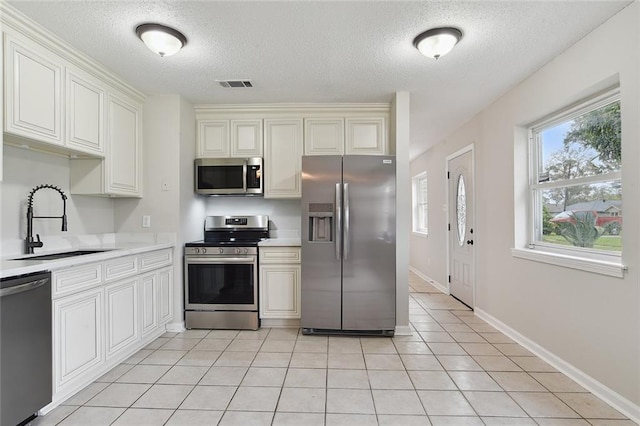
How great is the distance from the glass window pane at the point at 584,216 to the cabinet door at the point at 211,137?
3278 millimetres

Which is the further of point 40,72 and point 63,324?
point 40,72

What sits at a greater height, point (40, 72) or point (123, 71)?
point (123, 71)

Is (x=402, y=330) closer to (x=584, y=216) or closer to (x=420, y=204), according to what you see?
(x=584, y=216)

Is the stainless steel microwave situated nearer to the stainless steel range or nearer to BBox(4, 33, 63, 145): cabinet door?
the stainless steel range

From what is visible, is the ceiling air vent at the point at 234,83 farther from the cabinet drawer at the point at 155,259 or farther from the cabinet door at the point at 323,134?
the cabinet drawer at the point at 155,259

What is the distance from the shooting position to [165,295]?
10.0 feet

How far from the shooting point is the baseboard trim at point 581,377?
1.83 m

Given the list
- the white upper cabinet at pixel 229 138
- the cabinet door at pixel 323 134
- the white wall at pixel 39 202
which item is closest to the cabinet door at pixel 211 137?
the white upper cabinet at pixel 229 138

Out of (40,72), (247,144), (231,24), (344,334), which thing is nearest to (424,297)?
(344,334)

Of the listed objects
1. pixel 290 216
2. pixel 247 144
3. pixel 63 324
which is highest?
pixel 247 144

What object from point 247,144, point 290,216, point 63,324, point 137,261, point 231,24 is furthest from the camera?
point 290,216

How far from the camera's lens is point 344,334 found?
311 centimetres

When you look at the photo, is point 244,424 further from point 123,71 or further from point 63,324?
point 123,71

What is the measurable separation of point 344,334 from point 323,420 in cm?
134
